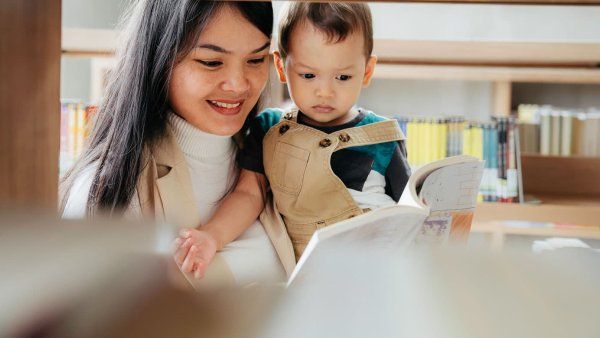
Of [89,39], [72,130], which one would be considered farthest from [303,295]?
[72,130]

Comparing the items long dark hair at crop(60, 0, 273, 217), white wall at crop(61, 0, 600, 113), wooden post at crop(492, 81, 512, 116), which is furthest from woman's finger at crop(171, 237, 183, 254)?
white wall at crop(61, 0, 600, 113)

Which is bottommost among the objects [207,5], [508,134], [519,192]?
[519,192]

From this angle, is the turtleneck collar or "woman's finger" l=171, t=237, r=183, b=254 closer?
"woman's finger" l=171, t=237, r=183, b=254

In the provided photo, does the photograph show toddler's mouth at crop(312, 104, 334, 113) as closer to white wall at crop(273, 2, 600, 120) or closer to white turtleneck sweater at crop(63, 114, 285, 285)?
white turtleneck sweater at crop(63, 114, 285, 285)

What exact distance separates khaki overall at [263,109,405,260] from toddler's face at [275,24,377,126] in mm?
42

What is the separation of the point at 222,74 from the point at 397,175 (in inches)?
→ 13.7

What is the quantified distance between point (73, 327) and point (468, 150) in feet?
A: 7.53

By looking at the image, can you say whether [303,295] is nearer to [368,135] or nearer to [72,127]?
[368,135]

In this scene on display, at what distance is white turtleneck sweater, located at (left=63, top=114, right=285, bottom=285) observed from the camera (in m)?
1.05

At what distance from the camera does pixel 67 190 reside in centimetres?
111

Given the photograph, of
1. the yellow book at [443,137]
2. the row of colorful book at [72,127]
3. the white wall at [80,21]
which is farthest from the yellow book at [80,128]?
the white wall at [80,21]

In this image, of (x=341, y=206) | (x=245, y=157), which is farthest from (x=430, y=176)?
(x=245, y=157)

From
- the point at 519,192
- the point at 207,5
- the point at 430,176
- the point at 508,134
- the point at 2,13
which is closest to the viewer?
the point at 2,13

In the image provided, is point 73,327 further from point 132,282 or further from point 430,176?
point 430,176
